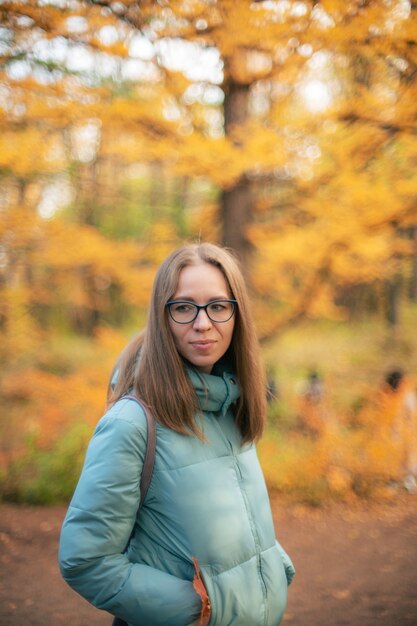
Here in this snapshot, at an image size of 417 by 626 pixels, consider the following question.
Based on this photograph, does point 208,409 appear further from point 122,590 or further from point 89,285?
point 89,285

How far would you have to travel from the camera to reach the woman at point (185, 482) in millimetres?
1359

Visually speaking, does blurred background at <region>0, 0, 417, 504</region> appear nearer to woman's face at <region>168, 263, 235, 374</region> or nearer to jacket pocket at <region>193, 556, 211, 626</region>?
woman's face at <region>168, 263, 235, 374</region>

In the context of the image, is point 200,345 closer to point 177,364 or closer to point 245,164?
point 177,364

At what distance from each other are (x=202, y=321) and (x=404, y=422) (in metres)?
5.68

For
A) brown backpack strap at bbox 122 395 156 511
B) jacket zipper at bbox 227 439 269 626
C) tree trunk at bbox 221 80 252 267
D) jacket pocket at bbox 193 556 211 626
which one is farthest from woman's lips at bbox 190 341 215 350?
tree trunk at bbox 221 80 252 267

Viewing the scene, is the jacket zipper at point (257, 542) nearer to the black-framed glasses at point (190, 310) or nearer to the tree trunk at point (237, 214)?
the black-framed glasses at point (190, 310)

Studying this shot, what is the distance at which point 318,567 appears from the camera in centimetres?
456

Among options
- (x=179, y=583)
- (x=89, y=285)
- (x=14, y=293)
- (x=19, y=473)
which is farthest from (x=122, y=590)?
(x=89, y=285)

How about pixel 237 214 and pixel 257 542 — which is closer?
pixel 257 542

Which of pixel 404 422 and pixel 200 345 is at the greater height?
pixel 200 345

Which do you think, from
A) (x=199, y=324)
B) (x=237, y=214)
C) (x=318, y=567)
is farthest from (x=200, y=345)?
(x=237, y=214)

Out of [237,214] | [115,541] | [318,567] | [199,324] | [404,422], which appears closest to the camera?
[115,541]

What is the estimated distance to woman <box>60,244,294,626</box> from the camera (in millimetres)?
1359

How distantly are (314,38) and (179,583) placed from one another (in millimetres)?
4729
